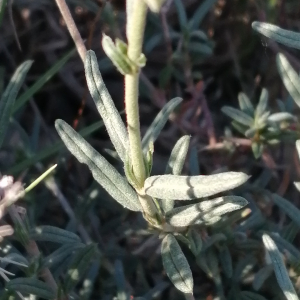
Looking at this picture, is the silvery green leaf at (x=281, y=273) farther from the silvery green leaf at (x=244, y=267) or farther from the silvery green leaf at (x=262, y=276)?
the silvery green leaf at (x=244, y=267)

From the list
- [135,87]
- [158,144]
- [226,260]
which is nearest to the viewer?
[135,87]

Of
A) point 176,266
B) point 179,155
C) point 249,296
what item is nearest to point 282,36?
point 179,155

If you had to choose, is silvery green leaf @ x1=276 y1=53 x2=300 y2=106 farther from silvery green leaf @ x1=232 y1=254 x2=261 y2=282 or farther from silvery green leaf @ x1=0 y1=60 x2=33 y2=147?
silvery green leaf @ x1=0 y1=60 x2=33 y2=147

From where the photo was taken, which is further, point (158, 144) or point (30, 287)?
point (158, 144)

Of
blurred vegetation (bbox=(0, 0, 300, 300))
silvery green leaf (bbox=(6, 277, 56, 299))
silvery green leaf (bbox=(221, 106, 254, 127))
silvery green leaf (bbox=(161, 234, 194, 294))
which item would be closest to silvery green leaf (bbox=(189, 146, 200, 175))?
blurred vegetation (bbox=(0, 0, 300, 300))

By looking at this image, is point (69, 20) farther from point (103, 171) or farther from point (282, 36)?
point (282, 36)

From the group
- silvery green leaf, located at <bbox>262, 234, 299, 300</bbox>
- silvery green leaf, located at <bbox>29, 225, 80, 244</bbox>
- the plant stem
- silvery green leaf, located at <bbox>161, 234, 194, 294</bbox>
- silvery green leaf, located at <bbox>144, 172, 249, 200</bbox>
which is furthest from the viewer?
silvery green leaf, located at <bbox>29, 225, 80, 244</bbox>
